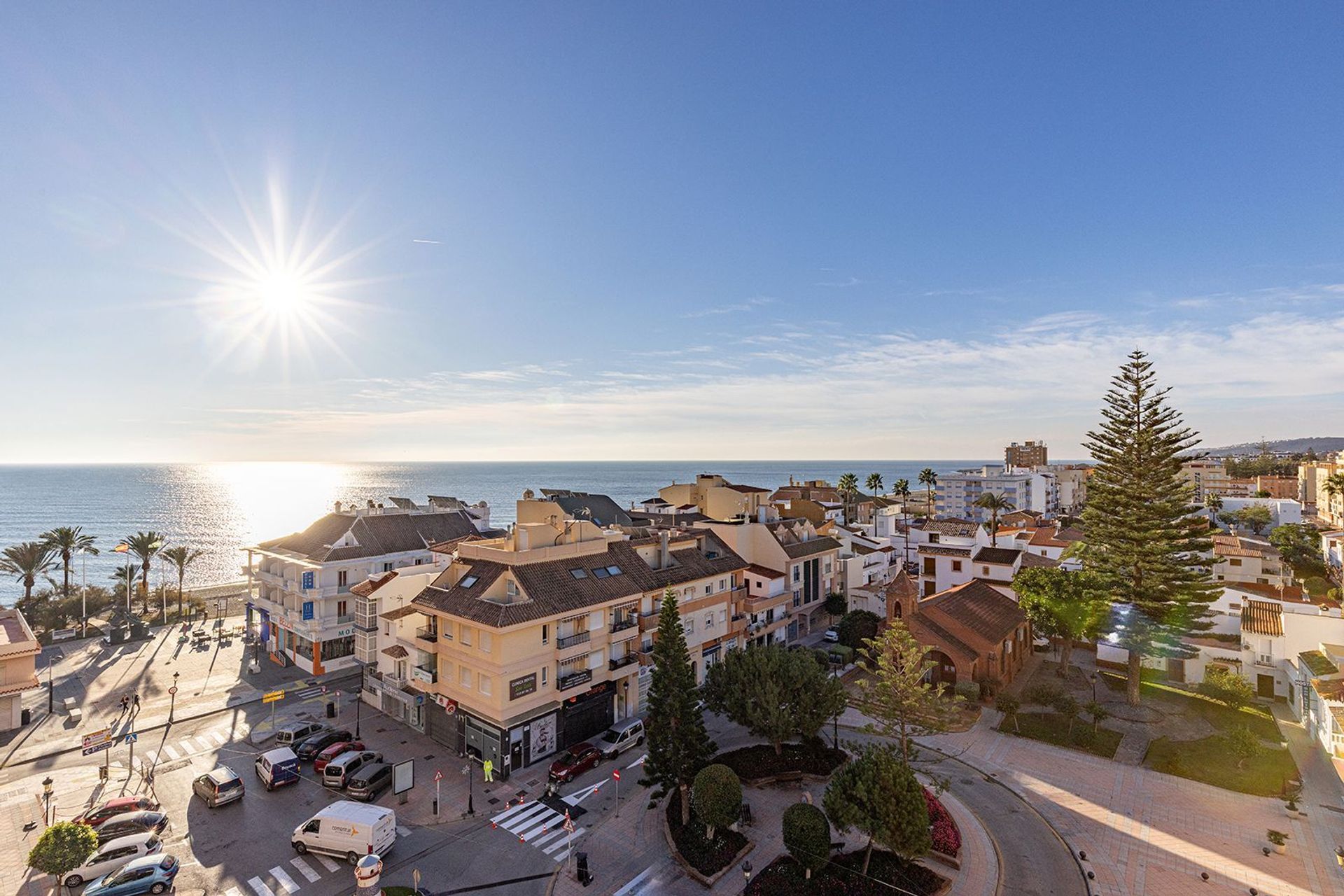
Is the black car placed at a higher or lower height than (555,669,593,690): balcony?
lower

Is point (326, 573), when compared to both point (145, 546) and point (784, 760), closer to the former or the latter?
point (145, 546)

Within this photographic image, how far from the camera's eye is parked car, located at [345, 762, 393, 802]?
27219mm

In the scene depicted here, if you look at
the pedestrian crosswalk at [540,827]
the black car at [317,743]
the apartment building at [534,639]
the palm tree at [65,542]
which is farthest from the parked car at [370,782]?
the palm tree at [65,542]

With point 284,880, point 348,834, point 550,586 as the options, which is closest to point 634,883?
point 348,834

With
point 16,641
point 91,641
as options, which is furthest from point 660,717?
point 91,641

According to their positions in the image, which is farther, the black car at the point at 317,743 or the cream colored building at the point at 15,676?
the cream colored building at the point at 15,676

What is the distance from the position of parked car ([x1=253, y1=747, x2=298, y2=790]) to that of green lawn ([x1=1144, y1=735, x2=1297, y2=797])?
1641 inches

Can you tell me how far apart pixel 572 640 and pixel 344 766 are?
11.9m

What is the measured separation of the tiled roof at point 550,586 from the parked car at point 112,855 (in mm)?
13489

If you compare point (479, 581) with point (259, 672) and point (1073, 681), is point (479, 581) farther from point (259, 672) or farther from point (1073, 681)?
point (1073, 681)

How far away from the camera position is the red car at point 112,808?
24406mm

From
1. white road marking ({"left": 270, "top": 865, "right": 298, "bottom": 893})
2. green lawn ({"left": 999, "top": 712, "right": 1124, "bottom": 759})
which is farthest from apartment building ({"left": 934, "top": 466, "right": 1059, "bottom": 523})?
white road marking ({"left": 270, "top": 865, "right": 298, "bottom": 893})

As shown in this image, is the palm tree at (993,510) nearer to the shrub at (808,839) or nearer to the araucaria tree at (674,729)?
the araucaria tree at (674,729)

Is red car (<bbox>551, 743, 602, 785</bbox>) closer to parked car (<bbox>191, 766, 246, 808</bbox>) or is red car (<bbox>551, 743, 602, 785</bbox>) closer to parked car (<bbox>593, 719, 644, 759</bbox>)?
parked car (<bbox>593, 719, 644, 759</bbox>)
